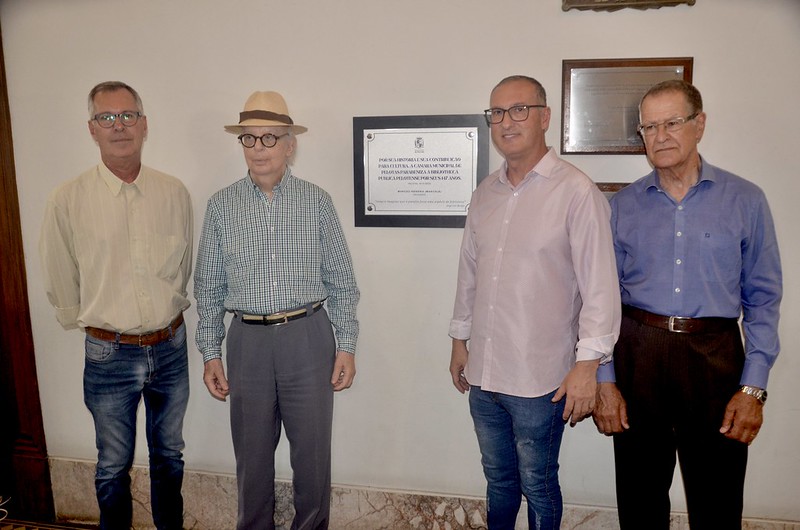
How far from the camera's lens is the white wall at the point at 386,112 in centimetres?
201

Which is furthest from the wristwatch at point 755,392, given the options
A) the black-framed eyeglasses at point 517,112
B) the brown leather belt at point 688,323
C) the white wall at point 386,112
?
the black-framed eyeglasses at point 517,112

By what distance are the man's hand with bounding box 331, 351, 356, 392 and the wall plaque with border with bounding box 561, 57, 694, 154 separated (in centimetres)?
118

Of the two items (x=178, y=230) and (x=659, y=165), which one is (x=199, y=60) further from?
(x=659, y=165)

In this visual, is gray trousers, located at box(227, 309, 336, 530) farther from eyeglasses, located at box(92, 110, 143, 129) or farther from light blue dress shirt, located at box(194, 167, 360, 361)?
eyeglasses, located at box(92, 110, 143, 129)

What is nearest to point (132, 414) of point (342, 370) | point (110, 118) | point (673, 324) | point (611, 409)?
point (342, 370)

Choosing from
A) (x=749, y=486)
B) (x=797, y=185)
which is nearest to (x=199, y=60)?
(x=797, y=185)

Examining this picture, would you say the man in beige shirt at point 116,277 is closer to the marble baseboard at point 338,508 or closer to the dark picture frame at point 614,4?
the marble baseboard at point 338,508

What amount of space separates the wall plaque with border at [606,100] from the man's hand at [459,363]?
2.83 feet

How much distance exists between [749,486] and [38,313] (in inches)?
128

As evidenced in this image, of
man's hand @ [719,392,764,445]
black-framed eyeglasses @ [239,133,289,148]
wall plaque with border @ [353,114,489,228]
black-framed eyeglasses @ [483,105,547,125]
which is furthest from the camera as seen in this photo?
wall plaque with border @ [353,114,489,228]

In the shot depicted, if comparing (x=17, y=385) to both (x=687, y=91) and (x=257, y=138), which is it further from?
(x=687, y=91)

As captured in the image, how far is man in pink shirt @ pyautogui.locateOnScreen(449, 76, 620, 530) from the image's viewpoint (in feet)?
5.34

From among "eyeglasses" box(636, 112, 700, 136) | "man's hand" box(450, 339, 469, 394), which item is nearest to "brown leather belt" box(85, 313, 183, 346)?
"man's hand" box(450, 339, 469, 394)

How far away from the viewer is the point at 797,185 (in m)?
2.02
